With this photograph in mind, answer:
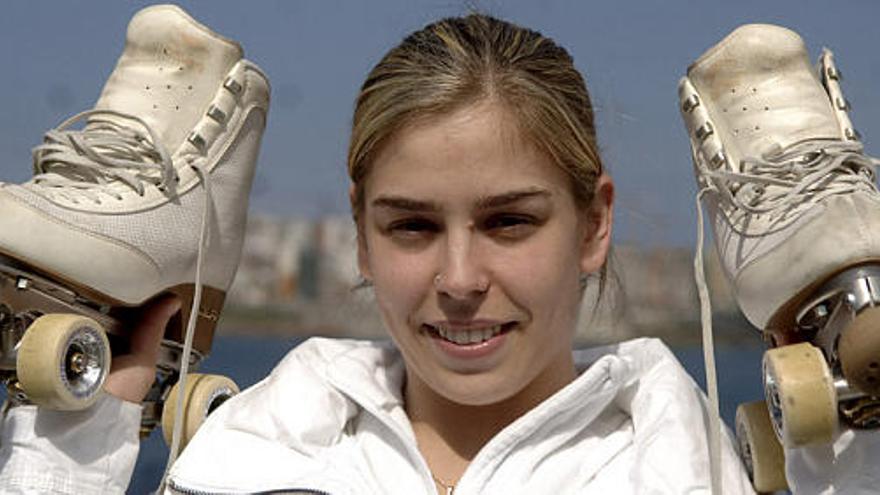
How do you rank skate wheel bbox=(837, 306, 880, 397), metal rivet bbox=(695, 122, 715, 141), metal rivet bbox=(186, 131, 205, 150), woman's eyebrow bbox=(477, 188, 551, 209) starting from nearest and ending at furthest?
skate wheel bbox=(837, 306, 880, 397) → woman's eyebrow bbox=(477, 188, 551, 209) → metal rivet bbox=(695, 122, 715, 141) → metal rivet bbox=(186, 131, 205, 150)

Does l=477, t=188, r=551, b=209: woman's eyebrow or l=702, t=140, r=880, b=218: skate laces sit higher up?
l=477, t=188, r=551, b=209: woman's eyebrow

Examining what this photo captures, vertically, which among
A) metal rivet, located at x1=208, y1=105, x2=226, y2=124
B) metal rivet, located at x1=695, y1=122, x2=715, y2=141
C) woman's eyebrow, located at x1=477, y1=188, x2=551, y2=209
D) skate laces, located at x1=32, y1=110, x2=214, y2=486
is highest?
metal rivet, located at x1=208, y1=105, x2=226, y2=124

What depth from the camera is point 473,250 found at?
1.20 meters

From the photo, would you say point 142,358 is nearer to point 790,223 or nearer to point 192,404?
point 192,404

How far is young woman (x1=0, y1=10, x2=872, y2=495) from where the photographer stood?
121 centimetres

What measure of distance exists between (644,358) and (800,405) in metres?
0.27

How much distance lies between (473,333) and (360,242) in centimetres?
19

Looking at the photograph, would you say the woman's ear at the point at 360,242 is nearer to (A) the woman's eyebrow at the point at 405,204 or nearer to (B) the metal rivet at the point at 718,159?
(A) the woman's eyebrow at the point at 405,204

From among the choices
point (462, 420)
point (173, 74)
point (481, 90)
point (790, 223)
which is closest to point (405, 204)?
point (481, 90)

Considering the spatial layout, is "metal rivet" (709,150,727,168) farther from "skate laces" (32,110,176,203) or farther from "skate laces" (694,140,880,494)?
"skate laces" (32,110,176,203)

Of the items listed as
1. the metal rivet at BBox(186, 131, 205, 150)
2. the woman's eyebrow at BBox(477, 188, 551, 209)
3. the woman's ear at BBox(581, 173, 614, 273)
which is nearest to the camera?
Result: the woman's eyebrow at BBox(477, 188, 551, 209)

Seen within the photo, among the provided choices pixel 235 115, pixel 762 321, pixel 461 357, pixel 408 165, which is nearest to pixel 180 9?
pixel 235 115

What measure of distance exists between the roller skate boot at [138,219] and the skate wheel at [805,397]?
0.66 m

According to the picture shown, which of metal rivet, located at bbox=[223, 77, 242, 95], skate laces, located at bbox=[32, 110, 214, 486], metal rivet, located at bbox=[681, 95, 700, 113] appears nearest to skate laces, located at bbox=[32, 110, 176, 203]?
skate laces, located at bbox=[32, 110, 214, 486]
